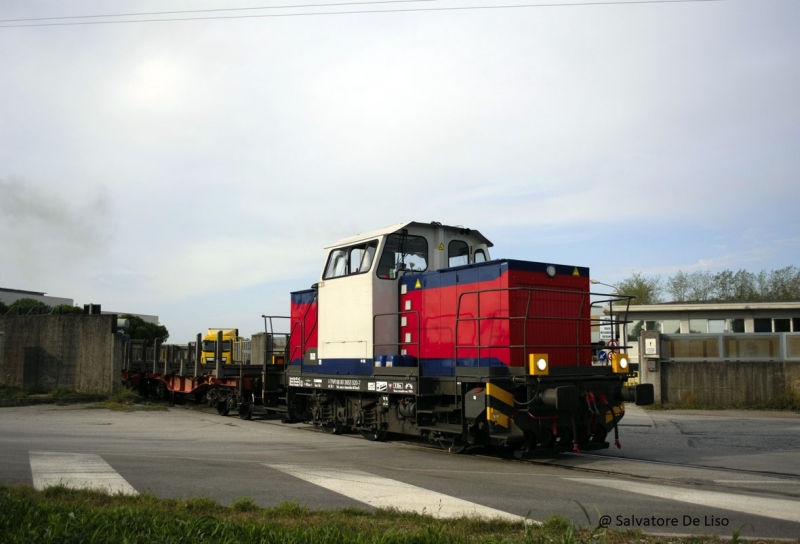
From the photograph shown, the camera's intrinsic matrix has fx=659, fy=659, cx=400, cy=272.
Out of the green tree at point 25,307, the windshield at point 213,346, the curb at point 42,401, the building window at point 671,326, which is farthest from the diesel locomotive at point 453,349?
the green tree at point 25,307

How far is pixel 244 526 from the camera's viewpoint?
5.45 m

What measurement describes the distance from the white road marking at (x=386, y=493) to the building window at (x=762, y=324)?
83.0 ft

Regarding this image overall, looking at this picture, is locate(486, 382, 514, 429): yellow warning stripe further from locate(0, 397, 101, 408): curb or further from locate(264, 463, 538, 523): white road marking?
locate(0, 397, 101, 408): curb

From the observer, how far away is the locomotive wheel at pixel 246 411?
17516 mm

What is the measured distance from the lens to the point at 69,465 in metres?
9.23

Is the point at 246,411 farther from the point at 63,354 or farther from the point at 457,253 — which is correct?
the point at 63,354

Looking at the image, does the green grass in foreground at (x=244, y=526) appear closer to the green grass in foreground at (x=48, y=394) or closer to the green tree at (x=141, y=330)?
the green grass in foreground at (x=48, y=394)

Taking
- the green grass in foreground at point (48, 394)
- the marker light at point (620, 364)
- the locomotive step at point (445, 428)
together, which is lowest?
the green grass in foreground at point (48, 394)

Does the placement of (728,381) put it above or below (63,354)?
below

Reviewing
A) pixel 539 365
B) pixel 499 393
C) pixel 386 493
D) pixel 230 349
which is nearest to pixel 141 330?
pixel 230 349

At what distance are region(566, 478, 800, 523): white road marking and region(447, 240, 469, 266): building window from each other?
5598mm

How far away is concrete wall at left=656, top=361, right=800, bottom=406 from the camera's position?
1975 cm

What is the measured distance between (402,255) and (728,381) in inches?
521

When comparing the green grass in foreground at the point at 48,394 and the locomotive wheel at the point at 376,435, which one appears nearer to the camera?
the locomotive wheel at the point at 376,435
